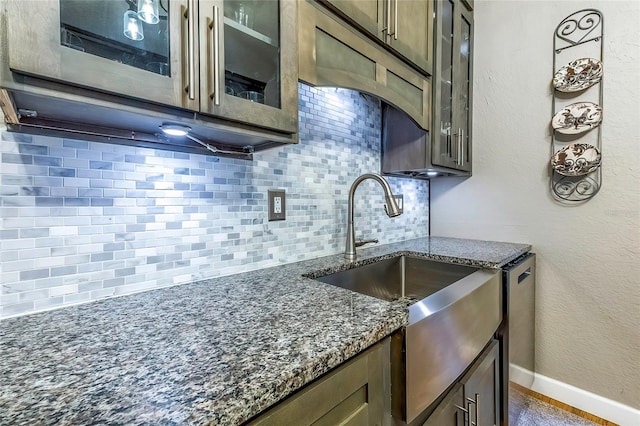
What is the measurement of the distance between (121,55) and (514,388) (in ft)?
6.02

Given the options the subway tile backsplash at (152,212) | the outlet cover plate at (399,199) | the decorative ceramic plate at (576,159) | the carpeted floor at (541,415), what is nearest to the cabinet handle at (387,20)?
the subway tile backsplash at (152,212)

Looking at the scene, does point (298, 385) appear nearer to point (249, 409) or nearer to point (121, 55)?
point (249, 409)

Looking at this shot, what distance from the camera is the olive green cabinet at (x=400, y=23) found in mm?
1033

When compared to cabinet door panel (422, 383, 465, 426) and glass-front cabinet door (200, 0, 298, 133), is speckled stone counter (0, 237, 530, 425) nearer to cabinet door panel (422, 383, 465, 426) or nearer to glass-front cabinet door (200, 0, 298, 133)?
cabinet door panel (422, 383, 465, 426)

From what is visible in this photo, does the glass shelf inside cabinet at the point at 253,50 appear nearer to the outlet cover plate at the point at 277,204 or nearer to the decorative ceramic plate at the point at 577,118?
the outlet cover plate at the point at 277,204

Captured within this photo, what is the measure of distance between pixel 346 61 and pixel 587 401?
206 cm

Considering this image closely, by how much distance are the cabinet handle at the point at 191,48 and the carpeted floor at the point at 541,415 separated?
1.78 metres

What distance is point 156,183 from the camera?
0.88 meters

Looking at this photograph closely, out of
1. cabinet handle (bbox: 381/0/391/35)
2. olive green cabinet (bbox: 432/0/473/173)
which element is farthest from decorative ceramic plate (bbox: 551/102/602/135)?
cabinet handle (bbox: 381/0/391/35)

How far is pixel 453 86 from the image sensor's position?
1.65 m

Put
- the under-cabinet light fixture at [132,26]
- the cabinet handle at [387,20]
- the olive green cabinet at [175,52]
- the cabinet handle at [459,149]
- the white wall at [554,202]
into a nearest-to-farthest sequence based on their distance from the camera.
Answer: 1. the olive green cabinet at [175,52]
2. the under-cabinet light fixture at [132,26]
3. the cabinet handle at [387,20]
4. the white wall at [554,202]
5. the cabinet handle at [459,149]

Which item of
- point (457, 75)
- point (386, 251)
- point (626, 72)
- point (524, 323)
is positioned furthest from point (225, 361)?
point (626, 72)

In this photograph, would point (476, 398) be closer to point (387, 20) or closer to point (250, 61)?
point (250, 61)

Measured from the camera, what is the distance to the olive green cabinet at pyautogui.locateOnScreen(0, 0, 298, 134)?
0.48 meters
